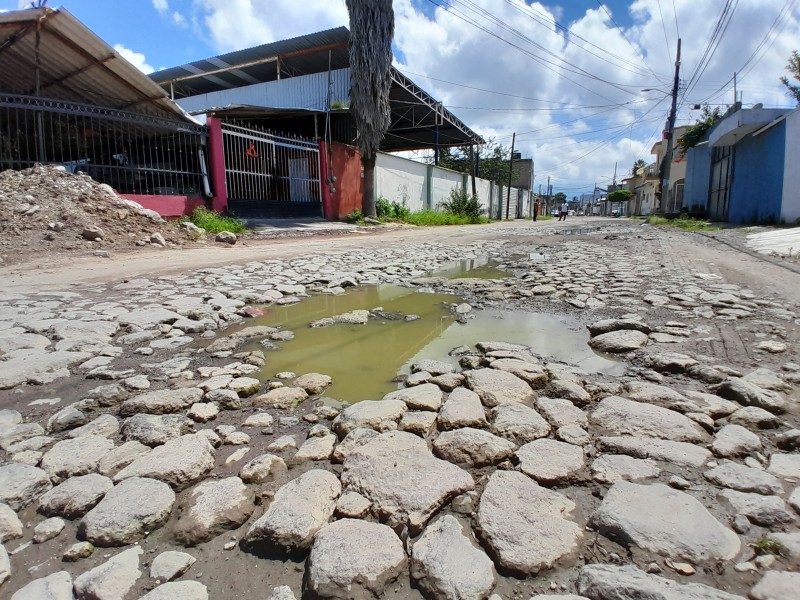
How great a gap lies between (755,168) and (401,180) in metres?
11.8

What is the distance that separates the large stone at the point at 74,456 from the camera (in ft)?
4.78

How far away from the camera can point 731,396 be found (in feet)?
6.19

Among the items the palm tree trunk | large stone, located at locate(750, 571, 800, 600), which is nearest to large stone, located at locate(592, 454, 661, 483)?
large stone, located at locate(750, 571, 800, 600)

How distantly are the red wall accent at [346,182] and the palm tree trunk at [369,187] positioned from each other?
0.51 meters

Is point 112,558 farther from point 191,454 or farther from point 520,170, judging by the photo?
point 520,170

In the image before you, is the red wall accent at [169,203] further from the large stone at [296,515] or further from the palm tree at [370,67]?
the large stone at [296,515]

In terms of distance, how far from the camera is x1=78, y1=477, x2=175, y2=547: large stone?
1178 mm

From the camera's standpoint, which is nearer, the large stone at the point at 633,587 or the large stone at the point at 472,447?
the large stone at the point at 633,587

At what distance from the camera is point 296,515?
3.97 feet

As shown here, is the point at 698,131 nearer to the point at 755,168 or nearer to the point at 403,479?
the point at 755,168

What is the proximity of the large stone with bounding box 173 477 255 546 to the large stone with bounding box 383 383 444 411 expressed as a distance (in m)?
0.77

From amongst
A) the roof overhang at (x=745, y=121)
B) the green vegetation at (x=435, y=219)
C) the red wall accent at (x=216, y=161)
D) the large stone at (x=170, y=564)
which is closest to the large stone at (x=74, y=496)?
the large stone at (x=170, y=564)

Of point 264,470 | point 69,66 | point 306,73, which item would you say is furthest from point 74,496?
point 306,73

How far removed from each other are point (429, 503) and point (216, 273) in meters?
4.60
